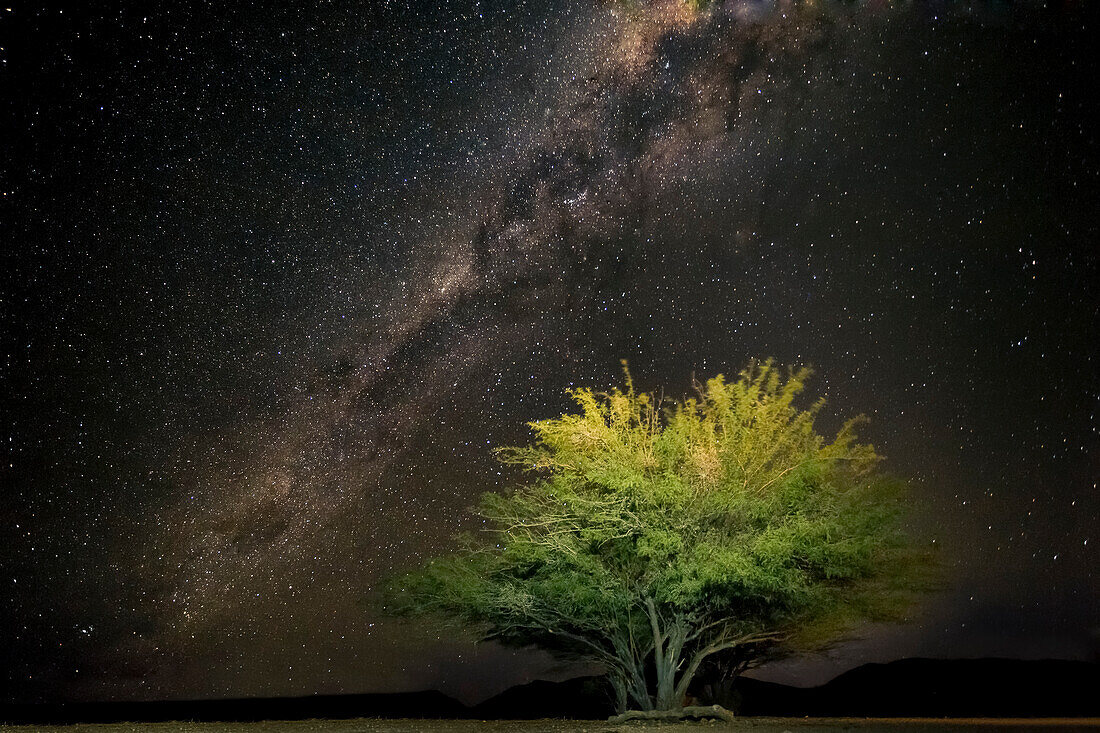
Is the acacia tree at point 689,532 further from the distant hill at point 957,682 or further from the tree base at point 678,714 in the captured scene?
the distant hill at point 957,682

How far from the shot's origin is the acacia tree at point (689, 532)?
18.0m

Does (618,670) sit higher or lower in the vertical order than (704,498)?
lower

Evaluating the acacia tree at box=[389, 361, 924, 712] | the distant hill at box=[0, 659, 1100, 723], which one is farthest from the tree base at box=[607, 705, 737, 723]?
the distant hill at box=[0, 659, 1100, 723]

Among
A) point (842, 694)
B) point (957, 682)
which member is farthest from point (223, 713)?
point (957, 682)

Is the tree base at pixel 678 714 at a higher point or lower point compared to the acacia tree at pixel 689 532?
lower

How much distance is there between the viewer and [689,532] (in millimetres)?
18359

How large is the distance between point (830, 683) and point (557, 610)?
10392cm

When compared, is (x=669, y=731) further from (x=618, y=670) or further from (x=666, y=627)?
(x=618, y=670)

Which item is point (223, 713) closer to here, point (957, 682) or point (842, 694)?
point (842, 694)

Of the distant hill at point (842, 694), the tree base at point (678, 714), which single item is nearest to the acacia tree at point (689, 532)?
the tree base at point (678, 714)

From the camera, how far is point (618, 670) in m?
22.9

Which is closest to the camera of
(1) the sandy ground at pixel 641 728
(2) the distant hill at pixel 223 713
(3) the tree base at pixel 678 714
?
(1) the sandy ground at pixel 641 728

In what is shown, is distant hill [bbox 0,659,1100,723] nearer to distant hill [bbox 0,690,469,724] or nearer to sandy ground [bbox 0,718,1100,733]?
distant hill [bbox 0,690,469,724]

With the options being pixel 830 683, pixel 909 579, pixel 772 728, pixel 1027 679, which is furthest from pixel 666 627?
pixel 830 683
